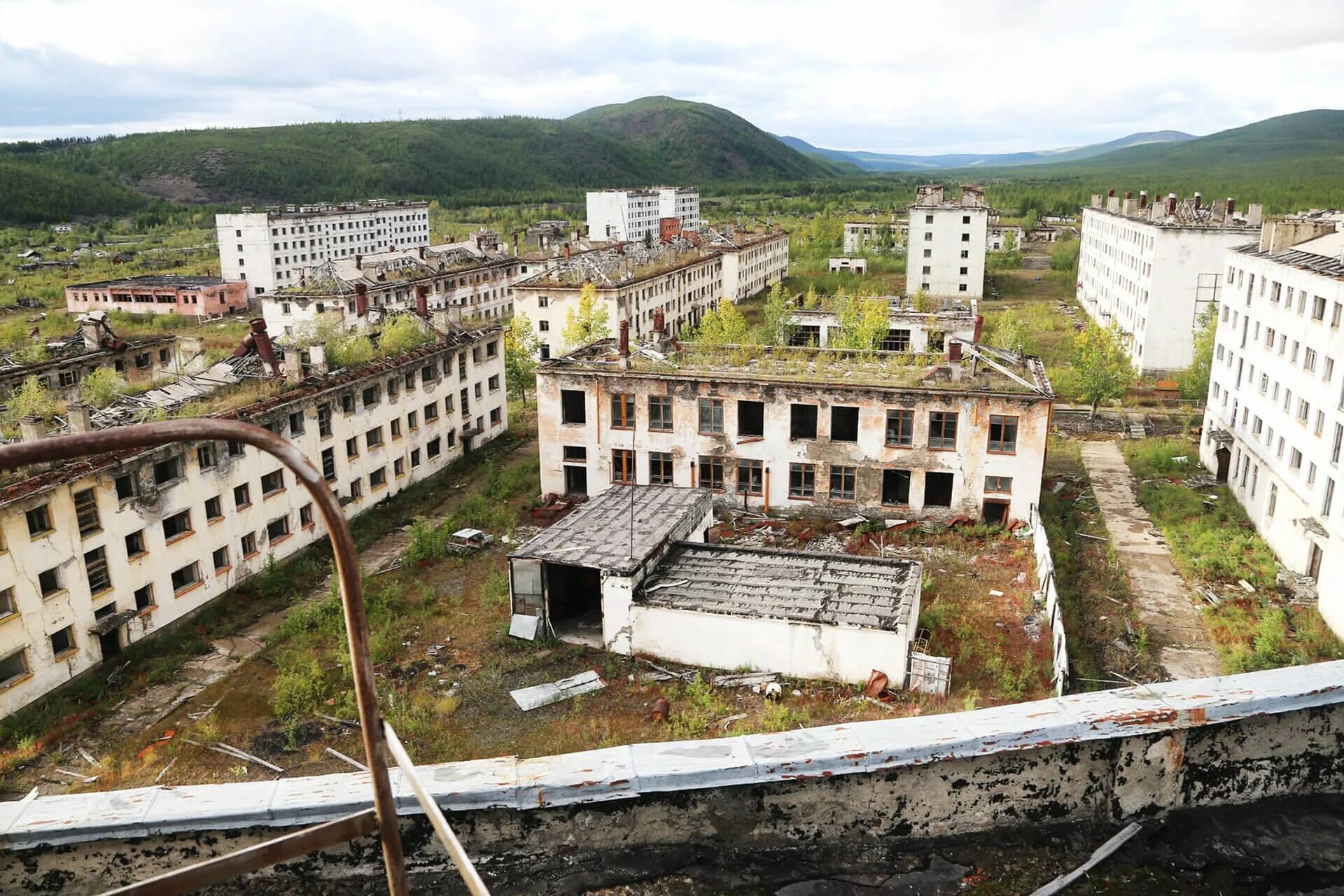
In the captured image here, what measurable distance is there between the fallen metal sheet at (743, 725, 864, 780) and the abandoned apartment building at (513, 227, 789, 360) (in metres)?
47.2

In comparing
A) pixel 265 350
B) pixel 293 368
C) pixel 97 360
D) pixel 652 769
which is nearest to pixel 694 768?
pixel 652 769

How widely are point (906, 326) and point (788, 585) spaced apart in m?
35.2

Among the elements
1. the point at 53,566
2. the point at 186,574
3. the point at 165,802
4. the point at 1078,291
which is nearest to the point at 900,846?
the point at 165,802

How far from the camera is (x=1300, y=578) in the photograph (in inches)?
1049

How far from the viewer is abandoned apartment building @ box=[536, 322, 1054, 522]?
3070 centimetres

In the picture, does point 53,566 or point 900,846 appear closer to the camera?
point 900,846

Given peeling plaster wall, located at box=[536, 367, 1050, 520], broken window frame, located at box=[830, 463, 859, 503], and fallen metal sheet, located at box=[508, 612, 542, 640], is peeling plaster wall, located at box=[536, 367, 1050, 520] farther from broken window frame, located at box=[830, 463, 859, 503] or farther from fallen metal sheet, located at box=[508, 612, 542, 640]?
fallen metal sheet, located at box=[508, 612, 542, 640]

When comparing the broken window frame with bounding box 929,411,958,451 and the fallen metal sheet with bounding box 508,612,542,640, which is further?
the broken window frame with bounding box 929,411,958,451

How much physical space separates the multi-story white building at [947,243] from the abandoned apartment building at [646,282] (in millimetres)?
14834

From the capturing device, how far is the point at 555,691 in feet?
70.1

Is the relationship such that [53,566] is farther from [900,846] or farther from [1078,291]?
[1078,291]

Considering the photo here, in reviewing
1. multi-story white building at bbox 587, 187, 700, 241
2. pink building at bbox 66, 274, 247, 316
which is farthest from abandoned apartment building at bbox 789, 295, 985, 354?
multi-story white building at bbox 587, 187, 700, 241

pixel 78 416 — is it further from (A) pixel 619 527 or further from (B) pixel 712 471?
(B) pixel 712 471

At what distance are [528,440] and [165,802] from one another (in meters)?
37.9
